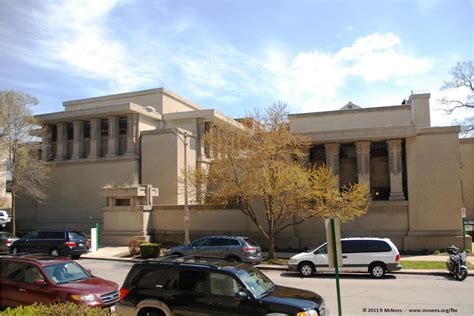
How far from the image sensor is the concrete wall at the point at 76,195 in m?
39.3

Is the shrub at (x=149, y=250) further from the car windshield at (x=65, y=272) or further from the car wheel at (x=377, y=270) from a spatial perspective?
the car windshield at (x=65, y=272)

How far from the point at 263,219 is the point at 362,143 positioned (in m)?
9.30

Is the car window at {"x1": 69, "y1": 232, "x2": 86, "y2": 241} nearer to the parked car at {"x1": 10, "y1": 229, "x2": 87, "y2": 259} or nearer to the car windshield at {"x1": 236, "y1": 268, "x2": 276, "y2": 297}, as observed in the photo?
the parked car at {"x1": 10, "y1": 229, "x2": 87, "y2": 259}

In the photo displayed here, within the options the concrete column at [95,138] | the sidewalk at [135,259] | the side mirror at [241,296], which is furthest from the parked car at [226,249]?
the concrete column at [95,138]

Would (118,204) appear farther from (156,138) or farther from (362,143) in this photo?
(362,143)

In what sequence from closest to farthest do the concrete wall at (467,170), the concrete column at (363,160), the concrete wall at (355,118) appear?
the concrete column at (363,160)
the concrete wall at (355,118)
the concrete wall at (467,170)

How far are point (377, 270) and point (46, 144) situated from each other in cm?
3560

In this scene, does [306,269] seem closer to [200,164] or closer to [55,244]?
[55,244]

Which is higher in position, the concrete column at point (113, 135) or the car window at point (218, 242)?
the concrete column at point (113, 135)

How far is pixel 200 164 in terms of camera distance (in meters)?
41.0

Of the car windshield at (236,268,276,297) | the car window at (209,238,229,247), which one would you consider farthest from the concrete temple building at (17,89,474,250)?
the car windshield at (236,268,276,297)

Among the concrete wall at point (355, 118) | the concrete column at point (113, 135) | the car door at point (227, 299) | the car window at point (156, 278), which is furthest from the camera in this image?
the concrete column at point (113, 135)

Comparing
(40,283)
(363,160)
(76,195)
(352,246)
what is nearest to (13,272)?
(40,283)

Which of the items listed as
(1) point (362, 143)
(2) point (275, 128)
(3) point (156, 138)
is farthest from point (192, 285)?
(3) point (156, 138)
